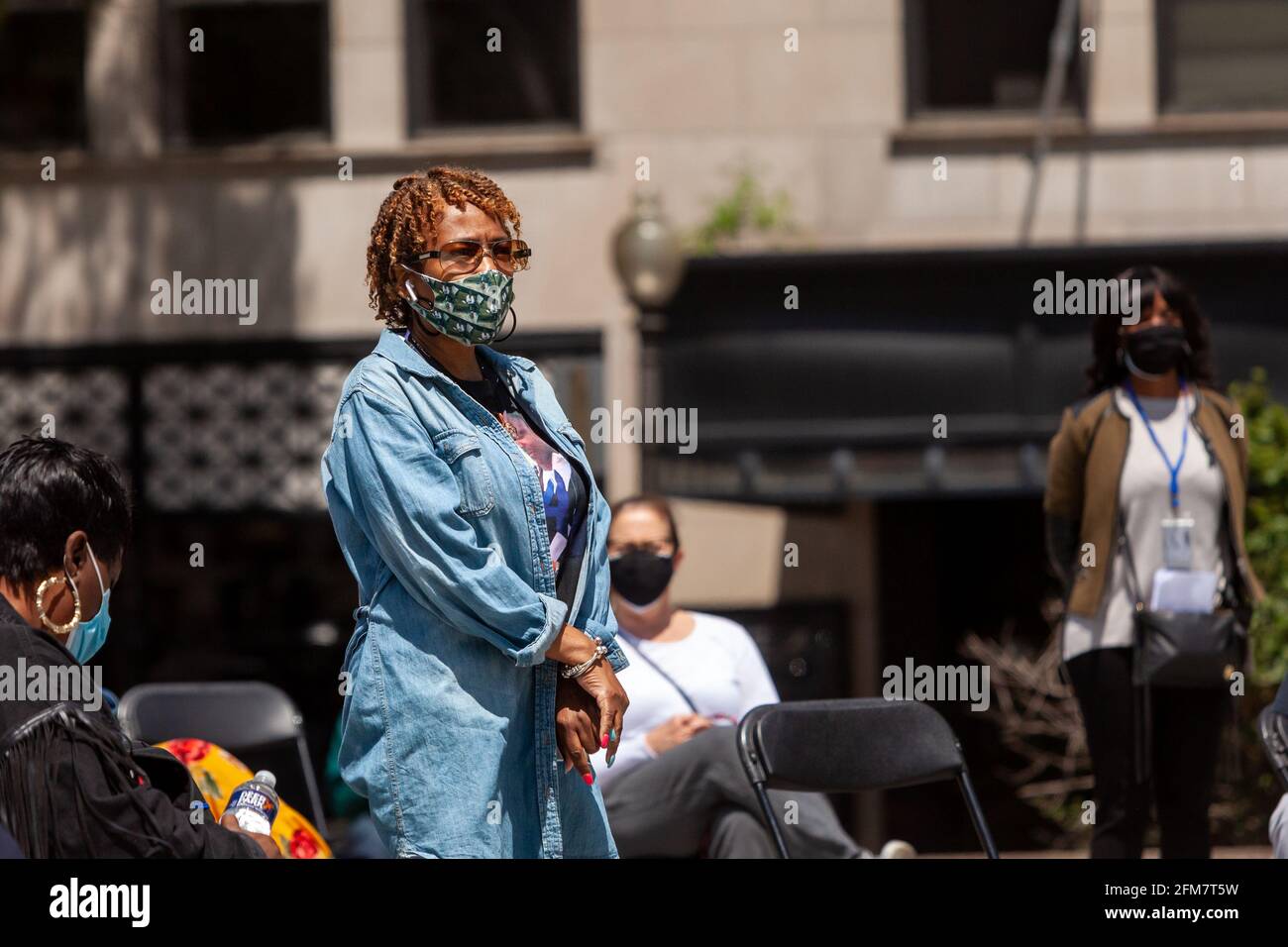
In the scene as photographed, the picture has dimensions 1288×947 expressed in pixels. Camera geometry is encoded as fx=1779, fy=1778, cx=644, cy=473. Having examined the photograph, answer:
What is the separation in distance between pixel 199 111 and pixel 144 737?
551 cm

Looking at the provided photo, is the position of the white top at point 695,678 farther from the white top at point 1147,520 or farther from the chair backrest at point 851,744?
the white top at point 1147,520

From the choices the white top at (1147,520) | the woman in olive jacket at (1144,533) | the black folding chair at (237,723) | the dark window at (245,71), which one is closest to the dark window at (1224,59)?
the dark window at (245,71)

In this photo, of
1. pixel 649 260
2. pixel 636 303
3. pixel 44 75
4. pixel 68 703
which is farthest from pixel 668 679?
pixel 44 75

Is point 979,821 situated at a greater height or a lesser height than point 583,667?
lesser

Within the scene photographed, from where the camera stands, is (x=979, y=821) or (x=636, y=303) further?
(x=636, y=303)

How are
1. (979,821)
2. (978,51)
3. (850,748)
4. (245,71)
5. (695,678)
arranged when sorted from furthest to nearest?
(245,71)
(978,51)
(695,678)
(850,748)
(979,821)

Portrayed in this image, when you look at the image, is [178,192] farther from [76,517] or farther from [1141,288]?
[76,517]

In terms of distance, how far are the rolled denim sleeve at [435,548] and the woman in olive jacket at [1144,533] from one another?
2463 mm

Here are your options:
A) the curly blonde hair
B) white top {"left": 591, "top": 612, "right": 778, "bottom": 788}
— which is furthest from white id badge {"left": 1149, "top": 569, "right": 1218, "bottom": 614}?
the curly blonde hair

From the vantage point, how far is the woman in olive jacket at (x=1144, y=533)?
16.6ft

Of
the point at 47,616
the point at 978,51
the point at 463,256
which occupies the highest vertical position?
the point at 978,51

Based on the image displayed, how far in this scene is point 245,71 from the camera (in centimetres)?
1020

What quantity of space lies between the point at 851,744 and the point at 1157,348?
5.56ft

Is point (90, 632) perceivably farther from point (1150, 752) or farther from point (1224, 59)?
point (1224, 59)
